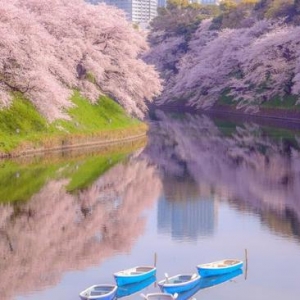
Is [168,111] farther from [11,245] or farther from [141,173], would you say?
[11,245]

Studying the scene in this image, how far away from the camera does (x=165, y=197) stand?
27594 millimetres

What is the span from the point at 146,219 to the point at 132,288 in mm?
7164

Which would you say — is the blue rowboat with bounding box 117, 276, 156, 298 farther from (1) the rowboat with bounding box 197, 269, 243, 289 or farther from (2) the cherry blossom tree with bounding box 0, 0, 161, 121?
(2) the cherry blossom tree with bounding box 0, 0, 161, 121

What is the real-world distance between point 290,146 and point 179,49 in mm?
49813

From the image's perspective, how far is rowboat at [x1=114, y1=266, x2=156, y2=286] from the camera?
16641 mm

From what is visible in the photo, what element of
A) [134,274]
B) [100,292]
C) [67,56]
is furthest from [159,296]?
[67,56]

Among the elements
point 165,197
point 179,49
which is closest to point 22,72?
point 165,197

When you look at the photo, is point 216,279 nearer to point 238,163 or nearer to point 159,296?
point 159,296

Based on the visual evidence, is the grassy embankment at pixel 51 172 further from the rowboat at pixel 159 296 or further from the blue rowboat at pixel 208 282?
the rowboat at pixel 159 296

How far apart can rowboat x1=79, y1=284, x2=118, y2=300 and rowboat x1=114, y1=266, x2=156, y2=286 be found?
A: 1.71 ft

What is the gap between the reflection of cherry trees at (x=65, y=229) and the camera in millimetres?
17953

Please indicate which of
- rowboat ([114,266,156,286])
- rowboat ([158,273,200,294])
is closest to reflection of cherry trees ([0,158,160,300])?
rowboat ([114,266,156,286])

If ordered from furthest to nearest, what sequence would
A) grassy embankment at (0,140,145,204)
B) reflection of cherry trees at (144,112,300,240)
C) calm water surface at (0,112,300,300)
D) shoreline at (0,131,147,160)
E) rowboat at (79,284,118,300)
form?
shoreline at (0,131,147,160) → reflection of cherry trees at (144,112,300,240) → grassy embankment at (0,140,145,204) → calm water surface at (0,112,300,300) → rowboat at (79,284,118,300)

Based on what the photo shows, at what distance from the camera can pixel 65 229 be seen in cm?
2216
